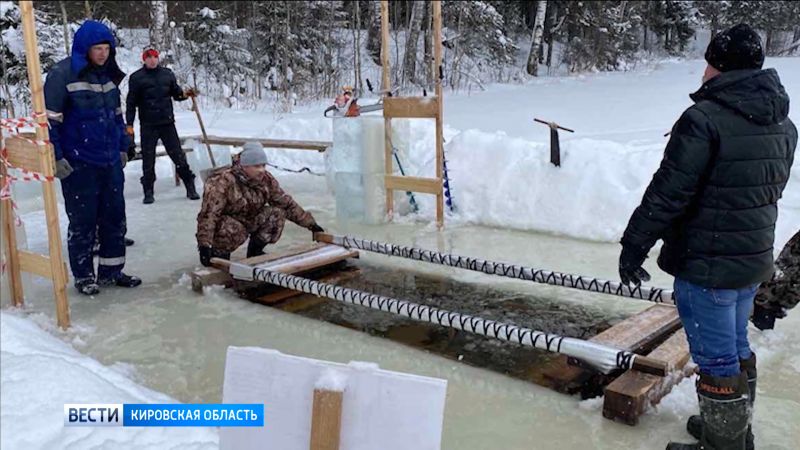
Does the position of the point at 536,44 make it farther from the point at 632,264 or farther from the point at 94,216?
the point at 632,264

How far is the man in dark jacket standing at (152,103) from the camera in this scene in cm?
729

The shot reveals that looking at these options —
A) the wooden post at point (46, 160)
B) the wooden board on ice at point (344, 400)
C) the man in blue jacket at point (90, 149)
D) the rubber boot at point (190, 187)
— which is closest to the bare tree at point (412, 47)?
the rubber boot at point (190, 187)

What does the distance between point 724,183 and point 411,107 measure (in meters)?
4.09

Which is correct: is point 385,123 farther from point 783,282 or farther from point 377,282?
point 783,282

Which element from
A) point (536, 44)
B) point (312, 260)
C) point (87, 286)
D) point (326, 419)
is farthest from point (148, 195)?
point (536, 44)

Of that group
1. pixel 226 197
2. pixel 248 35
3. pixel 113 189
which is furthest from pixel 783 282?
pixel 248 35

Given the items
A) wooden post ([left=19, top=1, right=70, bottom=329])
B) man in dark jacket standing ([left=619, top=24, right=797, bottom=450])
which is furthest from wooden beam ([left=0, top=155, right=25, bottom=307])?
man in dark jacket standing ([left=619, top=24, right=797, bottom=450])

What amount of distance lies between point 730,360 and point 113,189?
3861 mm

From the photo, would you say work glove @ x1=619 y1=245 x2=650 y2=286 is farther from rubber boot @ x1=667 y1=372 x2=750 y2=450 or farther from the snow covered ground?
the snow covered ground

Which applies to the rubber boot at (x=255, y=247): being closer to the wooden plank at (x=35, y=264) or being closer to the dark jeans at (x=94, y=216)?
the dark jeans at (x=94, y=216)

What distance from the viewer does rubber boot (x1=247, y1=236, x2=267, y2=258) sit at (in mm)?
5152

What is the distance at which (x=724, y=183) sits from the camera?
2205 millimetres

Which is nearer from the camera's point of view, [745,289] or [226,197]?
[745,289]

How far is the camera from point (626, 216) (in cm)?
577
